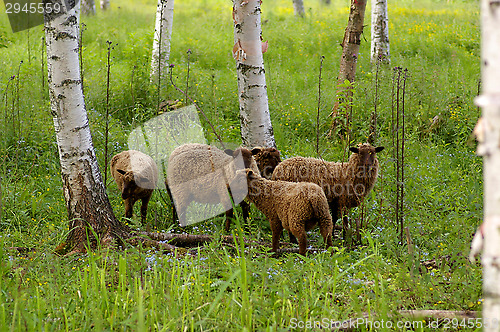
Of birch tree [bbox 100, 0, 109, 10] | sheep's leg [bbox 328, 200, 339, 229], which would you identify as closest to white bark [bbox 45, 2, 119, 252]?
sheep's leg [bbox 328, 200, 339, 229]

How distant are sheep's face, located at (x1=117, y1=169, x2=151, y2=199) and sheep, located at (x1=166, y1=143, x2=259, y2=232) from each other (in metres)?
0.38

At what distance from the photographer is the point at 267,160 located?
6.02m

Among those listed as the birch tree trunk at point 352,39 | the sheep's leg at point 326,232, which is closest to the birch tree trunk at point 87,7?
the birch tree trunk at point 352,39

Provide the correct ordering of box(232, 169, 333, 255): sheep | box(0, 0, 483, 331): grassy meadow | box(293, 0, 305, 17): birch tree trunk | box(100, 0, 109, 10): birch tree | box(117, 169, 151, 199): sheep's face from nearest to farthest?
box(0, 0, 483, 331): grassy meadow, box(232, 169, 333, 255): sheep, box(117, 169, 151, 199): sheep's face, box(293, 0, 305, 17): birch tree trunk, box(100, 0, 109, 10): birch tree

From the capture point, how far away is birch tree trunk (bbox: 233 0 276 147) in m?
6.09

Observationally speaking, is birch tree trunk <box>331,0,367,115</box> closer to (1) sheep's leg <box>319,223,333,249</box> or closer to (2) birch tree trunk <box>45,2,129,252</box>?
(1) sheep's leg <box>319,223,333,249</box>

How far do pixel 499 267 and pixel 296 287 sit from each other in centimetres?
219

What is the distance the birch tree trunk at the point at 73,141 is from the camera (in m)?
4.47

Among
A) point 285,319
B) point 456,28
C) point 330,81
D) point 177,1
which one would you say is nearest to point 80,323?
point 285,319

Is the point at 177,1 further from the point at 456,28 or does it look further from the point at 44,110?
the point at 44,110

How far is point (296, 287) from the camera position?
3.54 metres

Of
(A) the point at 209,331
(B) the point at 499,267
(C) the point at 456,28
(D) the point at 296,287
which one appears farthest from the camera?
(C) the point at 456,28

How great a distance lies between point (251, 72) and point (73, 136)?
8.79ft

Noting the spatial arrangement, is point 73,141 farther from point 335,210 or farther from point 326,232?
point 335,210
